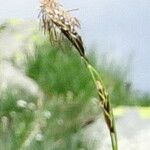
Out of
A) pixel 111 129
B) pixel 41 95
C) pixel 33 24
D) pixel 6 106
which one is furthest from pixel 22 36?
pixel 111 129

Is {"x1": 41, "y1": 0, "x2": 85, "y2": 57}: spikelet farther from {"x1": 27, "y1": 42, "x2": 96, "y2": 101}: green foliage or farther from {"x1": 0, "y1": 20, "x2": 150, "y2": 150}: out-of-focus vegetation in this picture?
{"x1": 27, "y1": 42, "x2": 96, "y2": 101}: green foliage

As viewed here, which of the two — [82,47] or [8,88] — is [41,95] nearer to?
[8,88]

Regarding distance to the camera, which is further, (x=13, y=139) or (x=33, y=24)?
(x=33, y=24)

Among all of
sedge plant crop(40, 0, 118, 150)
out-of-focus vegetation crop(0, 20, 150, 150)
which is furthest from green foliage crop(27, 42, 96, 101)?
sedge plant crop(40, 0, 118, 150)

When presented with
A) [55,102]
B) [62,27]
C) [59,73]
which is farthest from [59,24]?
[59,73]

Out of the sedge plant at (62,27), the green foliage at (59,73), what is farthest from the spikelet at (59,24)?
the green foliage at (59,73)

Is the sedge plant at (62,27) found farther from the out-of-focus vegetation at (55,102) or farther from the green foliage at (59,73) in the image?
the green foliage at (59,73)
